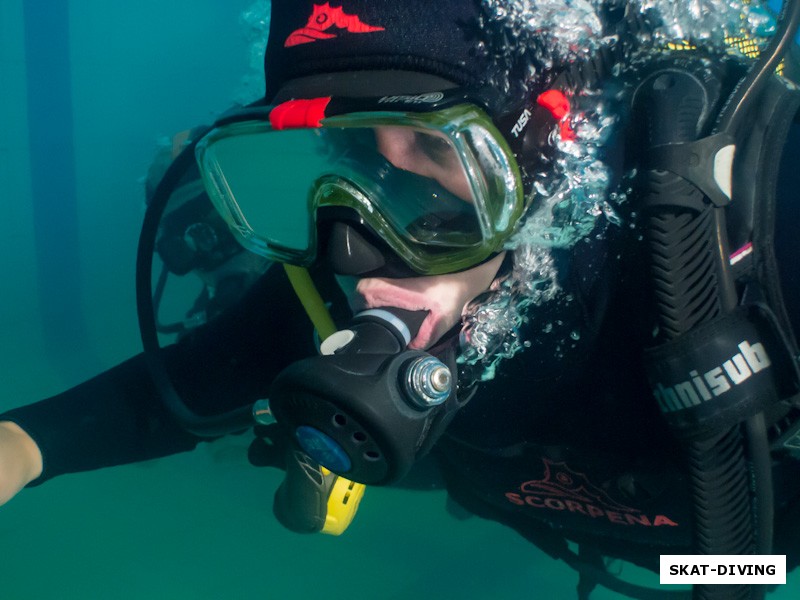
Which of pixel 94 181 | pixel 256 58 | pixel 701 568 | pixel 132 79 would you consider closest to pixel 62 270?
pixel 94 181

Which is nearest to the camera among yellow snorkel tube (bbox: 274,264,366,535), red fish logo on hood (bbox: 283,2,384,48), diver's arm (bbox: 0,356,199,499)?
red fish logo on hood (bbox: 283,2,384,48)

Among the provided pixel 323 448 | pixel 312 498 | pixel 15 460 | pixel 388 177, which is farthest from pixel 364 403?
pixel 15 460

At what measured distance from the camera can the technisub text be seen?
44.8 inches

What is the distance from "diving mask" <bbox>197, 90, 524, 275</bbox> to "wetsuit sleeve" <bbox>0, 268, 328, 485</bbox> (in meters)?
0.60

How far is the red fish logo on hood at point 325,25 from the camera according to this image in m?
1.34

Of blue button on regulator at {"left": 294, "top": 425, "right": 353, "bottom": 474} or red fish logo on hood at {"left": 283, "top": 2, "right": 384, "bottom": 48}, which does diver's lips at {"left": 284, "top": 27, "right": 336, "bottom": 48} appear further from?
blue button on regulator at {"left": 294, "top": 425, "right": 353, "bottom": 474}

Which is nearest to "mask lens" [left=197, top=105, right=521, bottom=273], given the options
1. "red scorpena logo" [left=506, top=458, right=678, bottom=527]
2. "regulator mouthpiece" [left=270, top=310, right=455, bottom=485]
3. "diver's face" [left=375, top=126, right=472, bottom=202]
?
"diver's face" [left=375, top=126, right=472, bottom=202]

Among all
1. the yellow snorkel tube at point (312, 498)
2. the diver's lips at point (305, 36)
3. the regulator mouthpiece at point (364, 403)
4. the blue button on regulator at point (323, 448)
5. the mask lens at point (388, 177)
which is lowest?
the yellow snorkel tube at point (312, 498)

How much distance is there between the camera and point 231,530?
4.90 meters

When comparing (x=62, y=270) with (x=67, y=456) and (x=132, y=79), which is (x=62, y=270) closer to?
(x=132, y=79)

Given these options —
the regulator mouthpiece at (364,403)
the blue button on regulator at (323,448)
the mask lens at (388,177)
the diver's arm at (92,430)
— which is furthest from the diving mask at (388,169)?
the diver's arm at (92,430)

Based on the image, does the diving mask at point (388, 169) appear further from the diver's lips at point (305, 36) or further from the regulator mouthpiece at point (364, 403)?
the regulator mouthpiece at point (364, 403)

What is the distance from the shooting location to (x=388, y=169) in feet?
4.79

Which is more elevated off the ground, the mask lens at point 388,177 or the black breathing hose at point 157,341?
the mask lens at point 388,177
